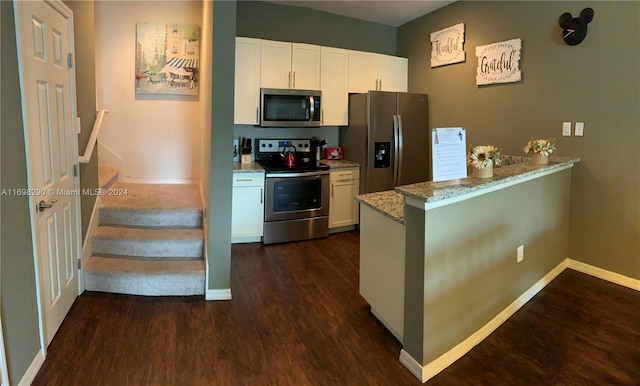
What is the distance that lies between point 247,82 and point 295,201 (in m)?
1.43

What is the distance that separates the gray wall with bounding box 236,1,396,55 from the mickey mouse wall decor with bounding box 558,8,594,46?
2.49 metres

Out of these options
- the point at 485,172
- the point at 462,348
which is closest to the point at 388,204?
the point at 485,172

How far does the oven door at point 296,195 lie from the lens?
4.43m

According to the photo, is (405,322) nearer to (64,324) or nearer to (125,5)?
(64,324)

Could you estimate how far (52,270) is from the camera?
2488mm

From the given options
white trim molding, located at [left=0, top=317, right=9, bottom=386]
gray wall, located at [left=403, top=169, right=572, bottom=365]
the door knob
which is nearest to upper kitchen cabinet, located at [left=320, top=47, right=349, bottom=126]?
gray wall, located at [left=403, top=169, right=572, bottom=365]

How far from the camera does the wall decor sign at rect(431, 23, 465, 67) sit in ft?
15.3

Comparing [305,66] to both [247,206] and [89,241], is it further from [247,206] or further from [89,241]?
[89,241]

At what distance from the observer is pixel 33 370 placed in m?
2.11

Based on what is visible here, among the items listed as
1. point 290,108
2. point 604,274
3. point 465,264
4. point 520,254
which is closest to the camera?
point 465,264

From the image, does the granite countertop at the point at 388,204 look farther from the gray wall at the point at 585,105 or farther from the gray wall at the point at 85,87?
the gray wall at the point at 85,87

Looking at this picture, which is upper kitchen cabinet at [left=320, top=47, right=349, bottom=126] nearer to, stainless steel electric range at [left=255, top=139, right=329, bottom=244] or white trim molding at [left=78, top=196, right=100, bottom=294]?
stainless steel electric range at [left=255, top=139, right=329, bottom=244]

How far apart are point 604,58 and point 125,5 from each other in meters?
4.72

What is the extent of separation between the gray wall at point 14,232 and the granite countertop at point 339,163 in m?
3.20
